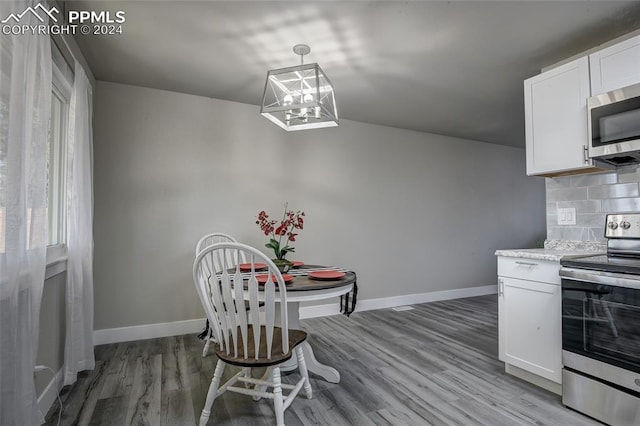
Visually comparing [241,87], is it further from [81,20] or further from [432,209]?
[432,209]

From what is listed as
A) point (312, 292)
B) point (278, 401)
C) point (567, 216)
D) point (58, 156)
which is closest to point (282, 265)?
point (312, 292)

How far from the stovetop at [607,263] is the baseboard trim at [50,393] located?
3161 mm

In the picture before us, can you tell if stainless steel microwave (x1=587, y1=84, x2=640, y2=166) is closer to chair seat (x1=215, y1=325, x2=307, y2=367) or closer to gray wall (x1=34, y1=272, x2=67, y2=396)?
chair seat (x1=215, y1=325, x2=307, y2=367)

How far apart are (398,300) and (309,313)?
52.6 inches

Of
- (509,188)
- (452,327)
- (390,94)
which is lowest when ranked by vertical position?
(452,327)

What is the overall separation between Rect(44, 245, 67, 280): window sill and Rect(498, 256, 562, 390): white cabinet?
9.95ft

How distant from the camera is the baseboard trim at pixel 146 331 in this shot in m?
3.02

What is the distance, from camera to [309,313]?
151 inches

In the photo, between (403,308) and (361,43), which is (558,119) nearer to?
(361,43)

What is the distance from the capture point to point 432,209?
4.76 meters

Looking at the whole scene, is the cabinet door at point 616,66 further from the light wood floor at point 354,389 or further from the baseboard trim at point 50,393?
the baseboard trim at point 50,393

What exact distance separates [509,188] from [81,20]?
229 inches

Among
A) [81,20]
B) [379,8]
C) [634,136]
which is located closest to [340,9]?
[379,8]

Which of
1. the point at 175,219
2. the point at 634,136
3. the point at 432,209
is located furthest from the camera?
the point at 432,209
